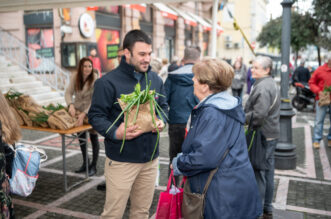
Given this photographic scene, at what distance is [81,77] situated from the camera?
5176mm

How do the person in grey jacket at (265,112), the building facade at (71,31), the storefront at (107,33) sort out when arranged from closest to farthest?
the person in grey jacket at (265,112), the building facade at (71,31), the storefront at (107,33)

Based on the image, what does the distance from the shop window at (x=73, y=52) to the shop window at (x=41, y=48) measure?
1.95 feet

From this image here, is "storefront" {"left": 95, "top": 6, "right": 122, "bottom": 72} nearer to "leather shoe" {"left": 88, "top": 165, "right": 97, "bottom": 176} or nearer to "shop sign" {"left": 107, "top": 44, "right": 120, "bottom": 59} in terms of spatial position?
"shop sign" {"left": 107, "top": 44, "right": 120, "bottom": 59}

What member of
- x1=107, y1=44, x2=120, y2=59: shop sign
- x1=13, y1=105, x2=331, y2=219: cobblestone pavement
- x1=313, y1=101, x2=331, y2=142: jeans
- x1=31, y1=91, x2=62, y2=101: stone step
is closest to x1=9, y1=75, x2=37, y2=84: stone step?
x1=31, y1=91, x2=62, y2=101: stone step

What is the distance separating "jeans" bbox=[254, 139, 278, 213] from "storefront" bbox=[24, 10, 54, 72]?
37.5ft

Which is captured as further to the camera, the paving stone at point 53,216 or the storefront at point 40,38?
the storefront at point 40,38

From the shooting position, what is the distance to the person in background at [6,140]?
2.14 m

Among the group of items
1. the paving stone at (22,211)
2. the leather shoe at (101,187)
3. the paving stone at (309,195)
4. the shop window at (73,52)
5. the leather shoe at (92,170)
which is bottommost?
the paving stone at (309,195)

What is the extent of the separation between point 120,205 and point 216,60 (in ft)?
4.67

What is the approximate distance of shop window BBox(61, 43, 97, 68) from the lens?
13.3 m

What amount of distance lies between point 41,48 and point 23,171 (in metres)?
12.5

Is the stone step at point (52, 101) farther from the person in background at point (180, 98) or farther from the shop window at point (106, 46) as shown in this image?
the person in background at point (180, 98)

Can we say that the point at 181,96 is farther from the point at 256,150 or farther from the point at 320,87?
the point at 320,87

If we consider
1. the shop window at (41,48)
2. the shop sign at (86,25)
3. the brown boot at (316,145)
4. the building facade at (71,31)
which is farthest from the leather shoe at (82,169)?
the shop sign at (86,25)
